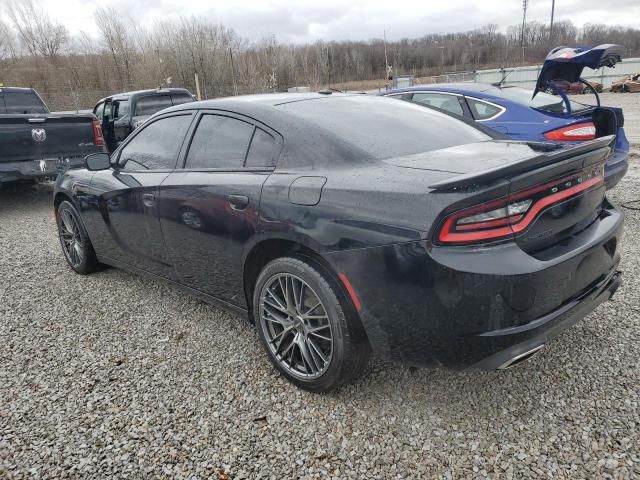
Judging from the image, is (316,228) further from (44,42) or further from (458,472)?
(44,42)

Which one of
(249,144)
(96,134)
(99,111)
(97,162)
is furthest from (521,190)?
(99,111)

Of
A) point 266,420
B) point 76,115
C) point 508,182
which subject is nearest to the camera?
point 508,182

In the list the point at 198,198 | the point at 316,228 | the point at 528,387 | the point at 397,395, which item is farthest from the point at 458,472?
the point at 198,198

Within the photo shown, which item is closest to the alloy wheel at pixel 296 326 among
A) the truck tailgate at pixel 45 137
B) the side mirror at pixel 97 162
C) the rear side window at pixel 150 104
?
the side mirror at pixel 97 162

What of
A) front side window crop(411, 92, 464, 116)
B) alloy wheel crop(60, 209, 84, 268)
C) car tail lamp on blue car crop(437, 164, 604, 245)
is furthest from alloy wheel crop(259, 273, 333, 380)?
front side window crop(411, 92, 464, 116)

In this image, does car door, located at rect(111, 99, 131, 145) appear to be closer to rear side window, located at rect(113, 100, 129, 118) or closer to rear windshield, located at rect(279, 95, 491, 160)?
rear side window, located at rect(113, 100, 129, 118)

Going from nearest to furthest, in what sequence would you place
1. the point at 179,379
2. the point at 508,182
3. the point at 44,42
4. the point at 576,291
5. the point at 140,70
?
the point at 508,182 → the point at 576,291 → the point at 179,379 → the point at 140,70 → the point at 44,42

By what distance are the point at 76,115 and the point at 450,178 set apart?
713 cm

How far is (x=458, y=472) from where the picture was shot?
195 centimetres

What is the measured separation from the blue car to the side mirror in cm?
317

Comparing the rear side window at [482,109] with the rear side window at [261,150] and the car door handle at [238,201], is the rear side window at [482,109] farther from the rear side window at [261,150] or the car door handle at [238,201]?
the car door handle at [238,201]

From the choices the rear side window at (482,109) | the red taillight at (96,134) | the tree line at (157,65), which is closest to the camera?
→ the rear side window at (482,109)

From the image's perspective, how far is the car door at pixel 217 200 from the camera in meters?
2.61

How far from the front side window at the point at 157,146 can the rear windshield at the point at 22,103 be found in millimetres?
7151
